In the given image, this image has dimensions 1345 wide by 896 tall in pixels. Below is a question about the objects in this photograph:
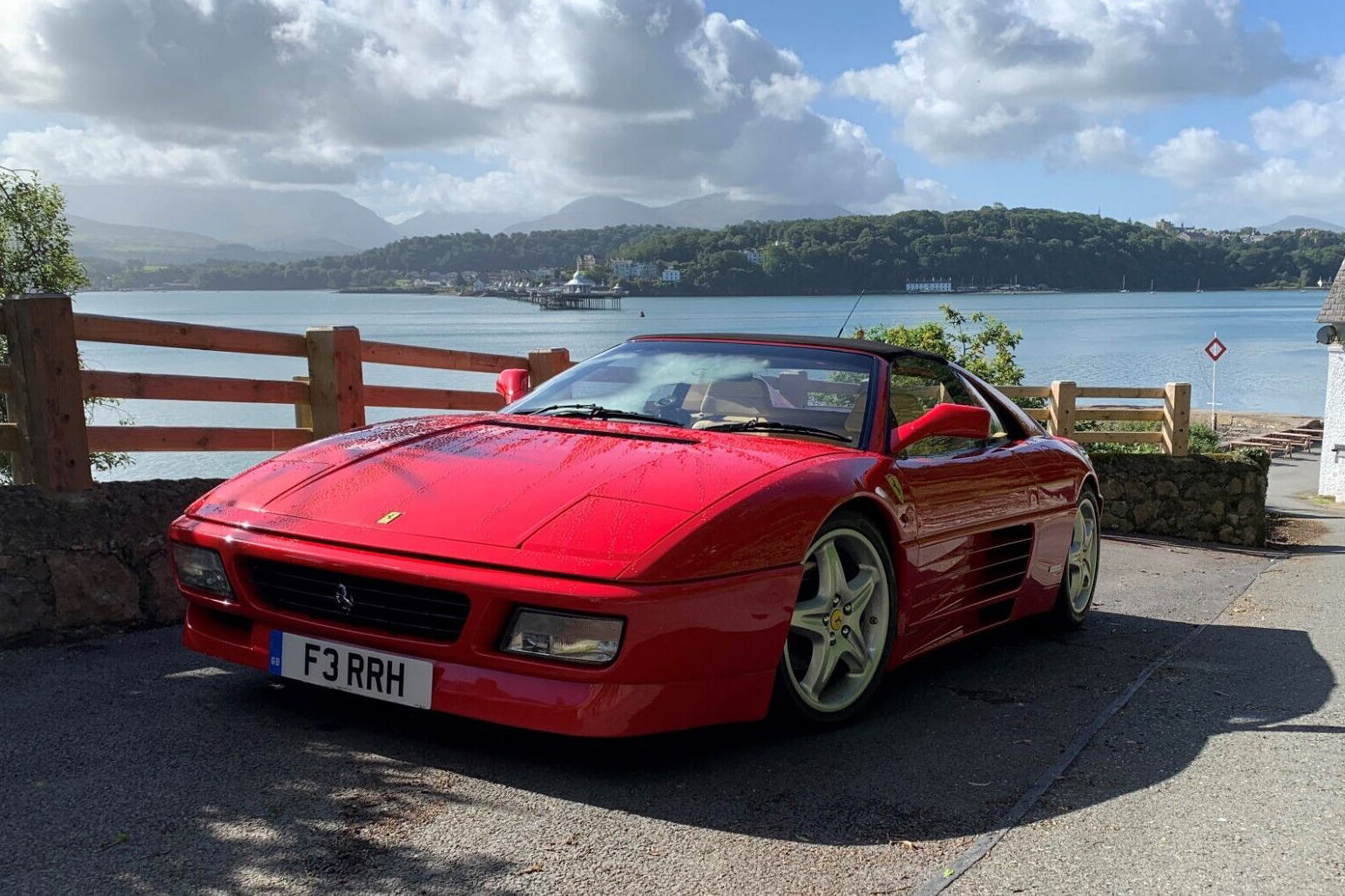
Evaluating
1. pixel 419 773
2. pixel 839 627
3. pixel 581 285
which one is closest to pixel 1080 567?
pixel 839 627

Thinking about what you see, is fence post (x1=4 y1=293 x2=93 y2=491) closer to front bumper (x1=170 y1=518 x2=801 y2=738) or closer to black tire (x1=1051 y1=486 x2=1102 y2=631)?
front bumper (x1=170 y1=518 x2=801 y2=738)

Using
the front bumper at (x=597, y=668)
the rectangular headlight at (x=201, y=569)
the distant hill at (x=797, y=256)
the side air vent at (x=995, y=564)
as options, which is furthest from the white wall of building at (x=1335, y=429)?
the rectangular headlight at (x=201, y=569)

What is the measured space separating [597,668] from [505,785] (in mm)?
458

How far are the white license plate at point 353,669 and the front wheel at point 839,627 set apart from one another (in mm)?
1113

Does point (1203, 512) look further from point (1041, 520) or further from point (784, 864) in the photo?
point (784, 864)

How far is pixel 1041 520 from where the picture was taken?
17.9 feet

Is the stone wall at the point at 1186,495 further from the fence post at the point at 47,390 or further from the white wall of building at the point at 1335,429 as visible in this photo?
the white wall of building at the point at 1335,429

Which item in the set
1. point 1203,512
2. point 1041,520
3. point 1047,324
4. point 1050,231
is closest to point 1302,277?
point 1047,324

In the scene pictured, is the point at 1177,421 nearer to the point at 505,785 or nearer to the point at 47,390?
Result: the point at 47,390

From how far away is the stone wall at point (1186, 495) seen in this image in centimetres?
1516

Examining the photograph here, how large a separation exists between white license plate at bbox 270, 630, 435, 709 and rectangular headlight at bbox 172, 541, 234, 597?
0.88 ft

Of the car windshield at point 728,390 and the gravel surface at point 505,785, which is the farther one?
the car windshield at point 728,390

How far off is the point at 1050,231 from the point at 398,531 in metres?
69.5

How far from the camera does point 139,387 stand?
19.4 ft
